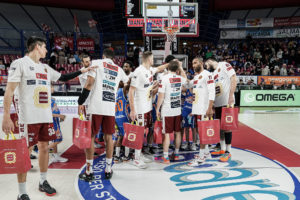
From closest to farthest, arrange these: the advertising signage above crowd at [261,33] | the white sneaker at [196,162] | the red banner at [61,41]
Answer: the white sneaker at [196,162] → the red banner at [61,41] → the advertising signage above crowd at [261,33]

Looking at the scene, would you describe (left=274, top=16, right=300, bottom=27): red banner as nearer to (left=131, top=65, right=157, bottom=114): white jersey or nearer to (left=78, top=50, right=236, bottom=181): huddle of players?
(left=78, top=50, right=236, bottom=181): huddle of players

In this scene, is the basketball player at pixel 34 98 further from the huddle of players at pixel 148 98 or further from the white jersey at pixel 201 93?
the white jersey at pixel 201 93

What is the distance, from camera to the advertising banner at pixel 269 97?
12453 millimetres

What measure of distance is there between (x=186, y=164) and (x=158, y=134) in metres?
0.78

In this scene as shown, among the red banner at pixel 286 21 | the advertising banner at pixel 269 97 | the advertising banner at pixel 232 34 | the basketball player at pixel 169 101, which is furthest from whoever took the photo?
the advertising banner at pixel 232 34

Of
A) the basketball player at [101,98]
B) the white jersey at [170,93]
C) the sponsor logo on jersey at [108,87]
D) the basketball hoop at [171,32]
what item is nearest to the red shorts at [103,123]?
the basketball player at [101,98]

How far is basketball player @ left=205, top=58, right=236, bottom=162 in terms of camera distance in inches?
191

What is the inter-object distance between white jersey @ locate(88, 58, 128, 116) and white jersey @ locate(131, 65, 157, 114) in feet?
1.96

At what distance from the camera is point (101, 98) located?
3.73m

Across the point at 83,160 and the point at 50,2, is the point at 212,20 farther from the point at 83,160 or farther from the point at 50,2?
the point at 83,160

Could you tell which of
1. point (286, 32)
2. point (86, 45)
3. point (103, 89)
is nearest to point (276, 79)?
point (286, 32)

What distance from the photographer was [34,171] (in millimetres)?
4289

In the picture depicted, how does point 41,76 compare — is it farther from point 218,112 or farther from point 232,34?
point 232,34

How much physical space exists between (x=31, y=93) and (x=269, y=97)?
39.3 ft
